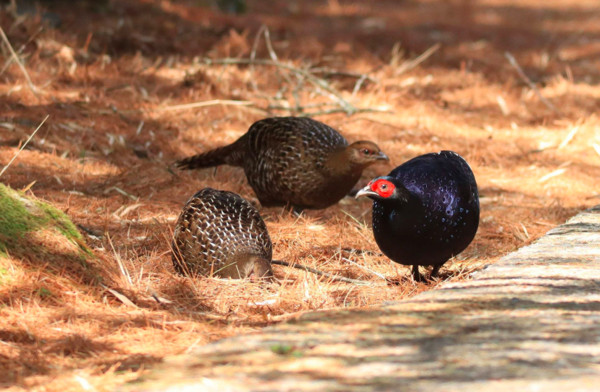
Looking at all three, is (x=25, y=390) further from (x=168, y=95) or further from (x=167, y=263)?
(x=168, y=95)

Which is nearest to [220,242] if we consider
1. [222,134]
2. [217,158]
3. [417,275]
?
[417,275]

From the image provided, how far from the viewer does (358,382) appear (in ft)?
8.54

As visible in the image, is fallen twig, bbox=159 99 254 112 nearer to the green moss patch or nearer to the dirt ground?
the dirt ground

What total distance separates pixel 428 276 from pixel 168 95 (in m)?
4.87

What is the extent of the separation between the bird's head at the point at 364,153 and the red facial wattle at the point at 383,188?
1.61 m

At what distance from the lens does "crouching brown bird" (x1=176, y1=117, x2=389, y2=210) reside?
6.21 meters

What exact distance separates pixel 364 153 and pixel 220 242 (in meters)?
1.69

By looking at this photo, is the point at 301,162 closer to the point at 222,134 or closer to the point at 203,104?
the point at 222,134

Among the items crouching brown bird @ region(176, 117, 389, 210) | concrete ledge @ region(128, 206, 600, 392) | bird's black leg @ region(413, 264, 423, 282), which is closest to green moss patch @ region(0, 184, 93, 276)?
concrete ledge @ region(128, 206, 600, 392)

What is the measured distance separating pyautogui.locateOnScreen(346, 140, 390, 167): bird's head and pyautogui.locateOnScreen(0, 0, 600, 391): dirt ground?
48 centimetres

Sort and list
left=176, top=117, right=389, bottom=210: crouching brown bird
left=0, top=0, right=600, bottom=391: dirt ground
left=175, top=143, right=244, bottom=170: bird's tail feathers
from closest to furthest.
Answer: left=0, top=0, right=600, bottom=391: dirt ground
left=176, top=117, right=389, bottom=210: crouching brown bird
left=175, top=143, right=244, bottom=170: bird's tail feathers

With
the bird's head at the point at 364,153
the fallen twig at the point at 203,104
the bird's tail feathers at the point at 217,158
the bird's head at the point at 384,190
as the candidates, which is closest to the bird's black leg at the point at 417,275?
the bird's head at the point at 384,190

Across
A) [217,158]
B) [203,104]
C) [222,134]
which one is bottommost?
[222,134]

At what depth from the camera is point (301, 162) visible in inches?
251
